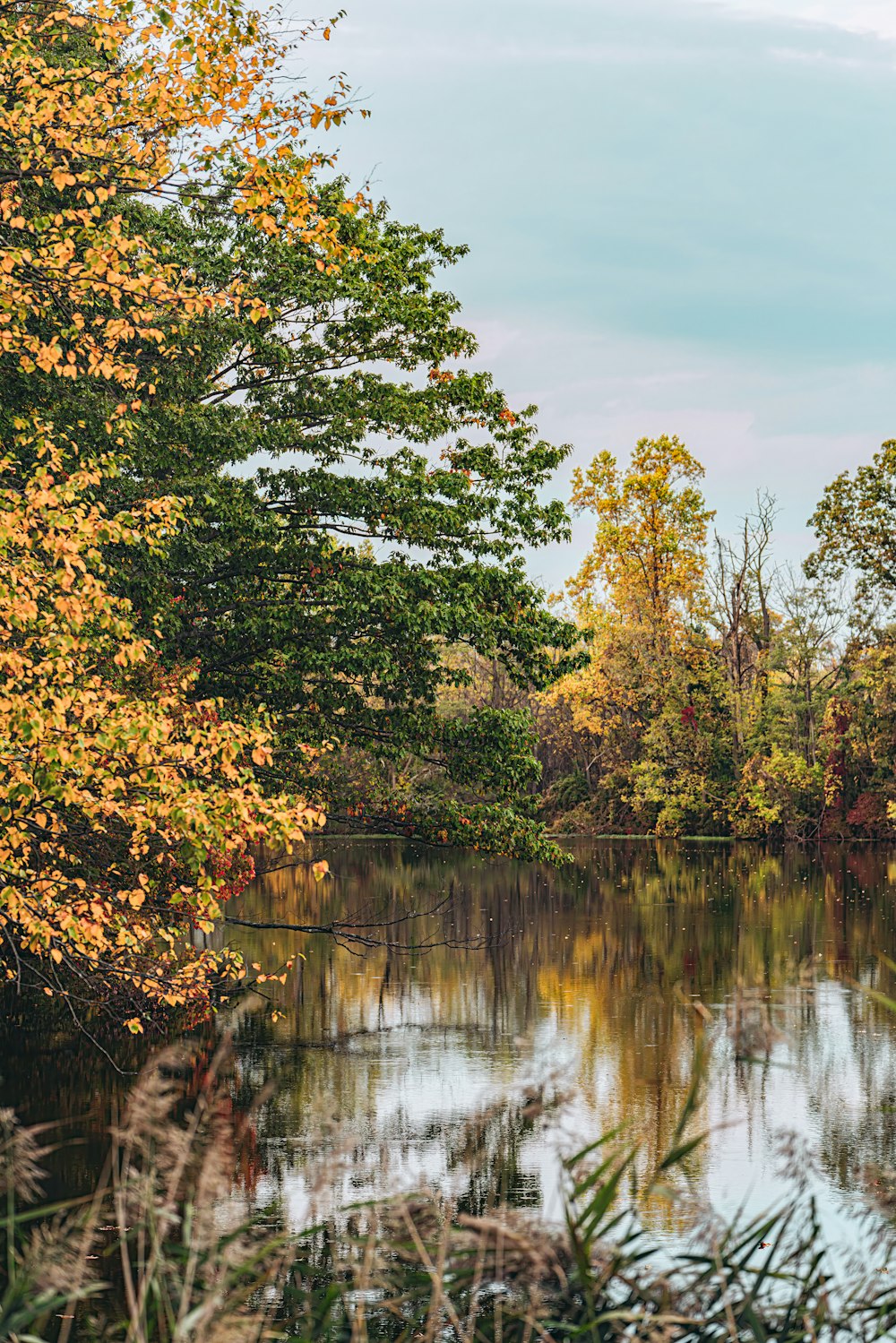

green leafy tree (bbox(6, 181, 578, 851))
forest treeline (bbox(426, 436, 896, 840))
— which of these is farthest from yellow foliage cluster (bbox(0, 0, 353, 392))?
forest treeline (bbox(426, 436, 896, 840))

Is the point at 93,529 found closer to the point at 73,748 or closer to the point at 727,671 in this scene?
the point at 73,748

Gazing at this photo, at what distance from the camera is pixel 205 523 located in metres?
19.2

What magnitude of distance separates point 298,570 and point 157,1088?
16.6 m

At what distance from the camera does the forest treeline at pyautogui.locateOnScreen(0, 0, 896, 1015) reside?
10.5 metres

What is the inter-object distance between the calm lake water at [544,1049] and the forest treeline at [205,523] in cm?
168

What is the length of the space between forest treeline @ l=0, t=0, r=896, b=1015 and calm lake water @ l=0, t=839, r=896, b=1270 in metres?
1.68

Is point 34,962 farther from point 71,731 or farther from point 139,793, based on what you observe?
point 71,731

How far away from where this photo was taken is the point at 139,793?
10.6 metres

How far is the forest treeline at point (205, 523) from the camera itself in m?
10.5

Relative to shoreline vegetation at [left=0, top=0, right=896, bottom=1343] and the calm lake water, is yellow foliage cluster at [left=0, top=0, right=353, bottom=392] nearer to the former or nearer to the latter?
shoreline vegetation at [left=0, top=0, right=896, bottom=1343]

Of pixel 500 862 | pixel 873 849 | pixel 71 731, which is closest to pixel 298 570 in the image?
pixel 71 731

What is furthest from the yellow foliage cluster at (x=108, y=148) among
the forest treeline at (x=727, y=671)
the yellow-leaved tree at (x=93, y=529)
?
the forest treeline at (x=727, y=671)

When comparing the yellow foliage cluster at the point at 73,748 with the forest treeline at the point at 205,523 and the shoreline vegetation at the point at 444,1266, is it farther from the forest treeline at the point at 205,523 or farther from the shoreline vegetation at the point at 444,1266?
the shoreline vegetation at the point at 444,1266

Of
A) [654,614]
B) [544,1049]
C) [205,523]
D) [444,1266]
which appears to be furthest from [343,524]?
[654,614]
